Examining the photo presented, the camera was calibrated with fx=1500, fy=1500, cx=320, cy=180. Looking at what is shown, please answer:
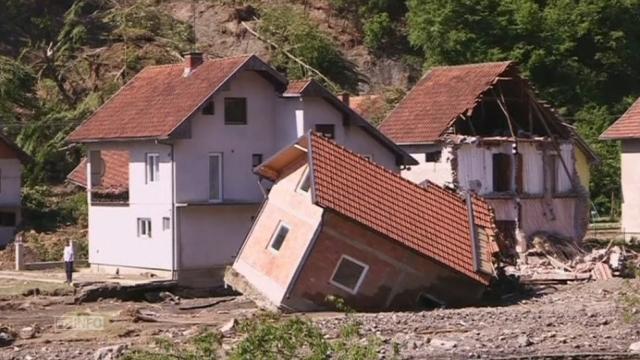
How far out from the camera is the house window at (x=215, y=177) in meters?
49.3

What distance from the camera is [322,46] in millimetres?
80688

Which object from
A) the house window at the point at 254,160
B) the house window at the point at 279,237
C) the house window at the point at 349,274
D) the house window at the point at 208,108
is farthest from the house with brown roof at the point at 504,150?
the house window at the point at 349,274

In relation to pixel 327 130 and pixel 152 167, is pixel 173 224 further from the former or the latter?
pixel 327 130

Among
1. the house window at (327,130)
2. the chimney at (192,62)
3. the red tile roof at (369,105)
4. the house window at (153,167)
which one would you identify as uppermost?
the chimney at (192,62)

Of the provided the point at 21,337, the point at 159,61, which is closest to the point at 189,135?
the point at 21,337

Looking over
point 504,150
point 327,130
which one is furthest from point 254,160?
point 504,150

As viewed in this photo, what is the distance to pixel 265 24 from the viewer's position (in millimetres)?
83688

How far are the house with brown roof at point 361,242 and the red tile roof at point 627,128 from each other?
15122 mm

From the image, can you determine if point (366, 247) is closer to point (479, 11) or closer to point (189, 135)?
point (189, 135)

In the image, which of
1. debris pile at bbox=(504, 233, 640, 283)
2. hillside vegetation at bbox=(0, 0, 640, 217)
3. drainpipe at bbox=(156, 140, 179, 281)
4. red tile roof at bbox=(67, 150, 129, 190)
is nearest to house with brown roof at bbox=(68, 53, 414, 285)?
drainpipe at bbox=(156, 140, 179, 281)

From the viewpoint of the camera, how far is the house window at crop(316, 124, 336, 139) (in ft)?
166

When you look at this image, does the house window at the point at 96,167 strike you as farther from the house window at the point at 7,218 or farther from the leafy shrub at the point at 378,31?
the leafy shrub at the point at 378,31

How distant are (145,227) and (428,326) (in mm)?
15243

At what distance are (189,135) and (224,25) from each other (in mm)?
39627
